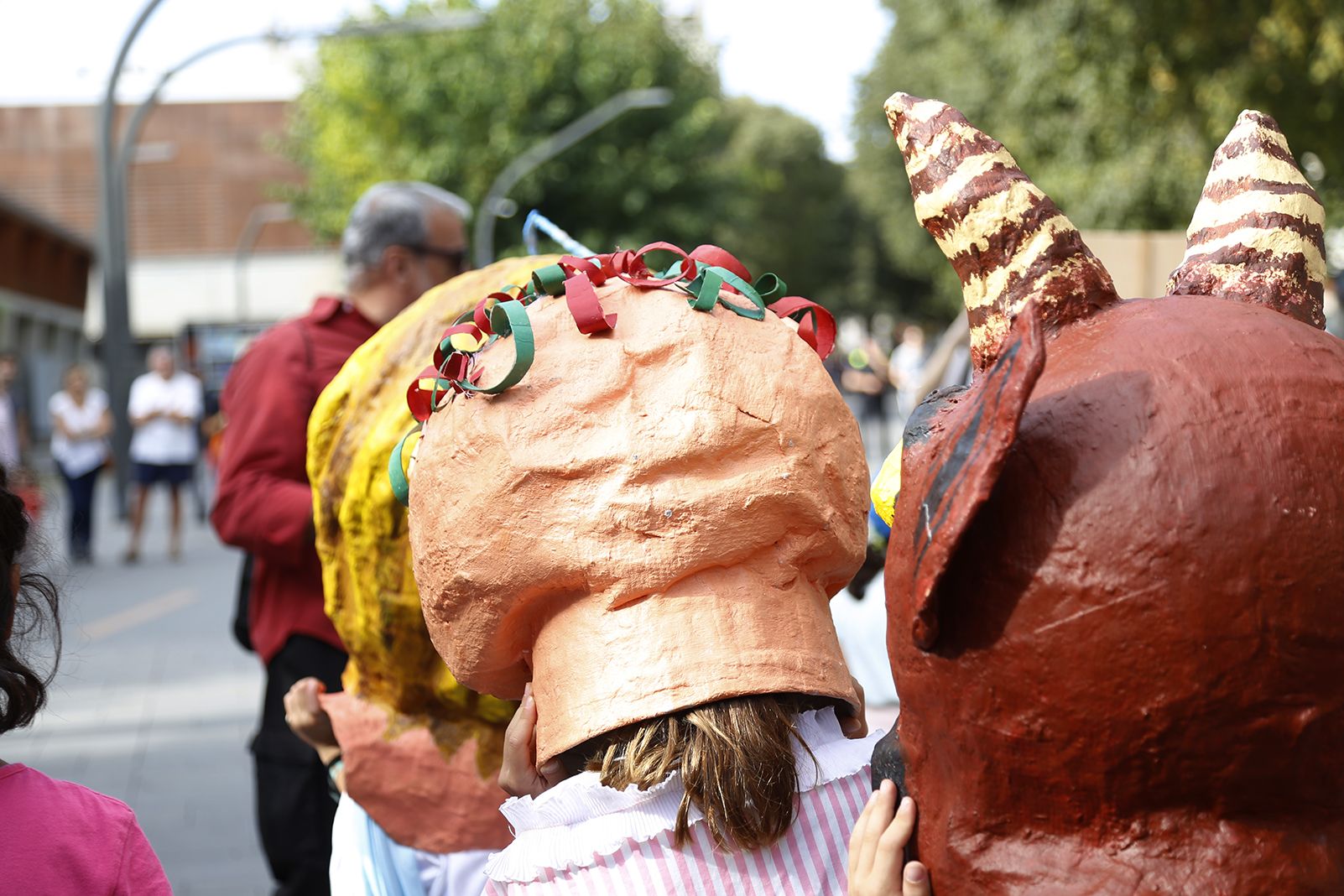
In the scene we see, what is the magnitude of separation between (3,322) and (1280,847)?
105 feet

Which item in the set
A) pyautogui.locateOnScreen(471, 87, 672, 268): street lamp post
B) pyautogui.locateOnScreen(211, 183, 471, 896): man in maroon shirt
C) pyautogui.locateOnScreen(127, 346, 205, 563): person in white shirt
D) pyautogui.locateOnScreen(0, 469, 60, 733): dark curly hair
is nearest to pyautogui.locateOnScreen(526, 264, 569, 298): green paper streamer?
pyautogui.locateOnScreen(0, 469, 60, 733): dark curly hair

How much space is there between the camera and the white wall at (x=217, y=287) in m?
41.8

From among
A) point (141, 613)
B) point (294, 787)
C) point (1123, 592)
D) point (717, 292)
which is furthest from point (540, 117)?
point (1123, 592)

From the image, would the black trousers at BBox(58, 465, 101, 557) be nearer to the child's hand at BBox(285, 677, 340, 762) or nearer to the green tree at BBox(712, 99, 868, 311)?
the child's hand at BBox(285, 677, 340, 762)

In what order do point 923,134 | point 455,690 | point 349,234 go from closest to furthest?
point 923,134
point 455,690
point 349,234

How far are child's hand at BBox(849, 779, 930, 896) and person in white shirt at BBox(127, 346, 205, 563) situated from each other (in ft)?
41.5

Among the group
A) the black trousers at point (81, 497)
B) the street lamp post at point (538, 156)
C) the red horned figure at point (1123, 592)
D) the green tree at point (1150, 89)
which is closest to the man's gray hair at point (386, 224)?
the red horned figure at point (1123, 592)

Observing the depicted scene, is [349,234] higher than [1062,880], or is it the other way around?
[349,234]

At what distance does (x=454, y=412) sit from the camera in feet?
5.83

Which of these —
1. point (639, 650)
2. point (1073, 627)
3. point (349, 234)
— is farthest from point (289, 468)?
point (1073, 627)

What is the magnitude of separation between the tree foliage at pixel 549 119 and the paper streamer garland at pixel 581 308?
2428 cm

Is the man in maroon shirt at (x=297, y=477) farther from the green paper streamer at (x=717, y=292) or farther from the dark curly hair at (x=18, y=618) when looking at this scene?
the green paper streamer at (x=717, y=292)

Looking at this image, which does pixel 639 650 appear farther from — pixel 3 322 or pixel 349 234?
pixel 3 322

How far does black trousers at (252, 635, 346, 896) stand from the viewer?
3369mm
